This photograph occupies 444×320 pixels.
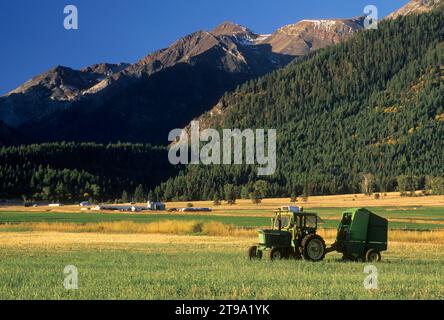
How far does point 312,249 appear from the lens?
36.9 metres

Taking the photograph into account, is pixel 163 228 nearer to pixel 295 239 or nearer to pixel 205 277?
pixel 295 239

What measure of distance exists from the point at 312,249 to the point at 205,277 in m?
9.76

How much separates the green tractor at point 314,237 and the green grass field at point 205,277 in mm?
1030

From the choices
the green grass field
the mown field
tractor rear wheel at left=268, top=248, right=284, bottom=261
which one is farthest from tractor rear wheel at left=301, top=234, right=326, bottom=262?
tractor rear wheel at left=268, top=248, right=284, bottom=261

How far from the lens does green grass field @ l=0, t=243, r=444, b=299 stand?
77.7ft

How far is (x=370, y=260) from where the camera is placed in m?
38.2

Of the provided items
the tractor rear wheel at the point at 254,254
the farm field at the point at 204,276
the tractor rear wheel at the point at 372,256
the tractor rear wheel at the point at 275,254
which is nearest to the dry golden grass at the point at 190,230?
the farm field at the point at 204,276

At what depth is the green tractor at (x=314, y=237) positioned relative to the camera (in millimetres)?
37125

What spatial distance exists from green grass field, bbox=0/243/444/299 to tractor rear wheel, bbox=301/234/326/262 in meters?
0.94

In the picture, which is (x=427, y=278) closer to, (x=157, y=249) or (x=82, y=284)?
(x=82, y=284)

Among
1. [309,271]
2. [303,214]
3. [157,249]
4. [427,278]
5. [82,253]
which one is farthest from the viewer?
[157,249]

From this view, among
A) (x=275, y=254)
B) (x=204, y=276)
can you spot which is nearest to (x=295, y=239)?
(x=275, y=254)
